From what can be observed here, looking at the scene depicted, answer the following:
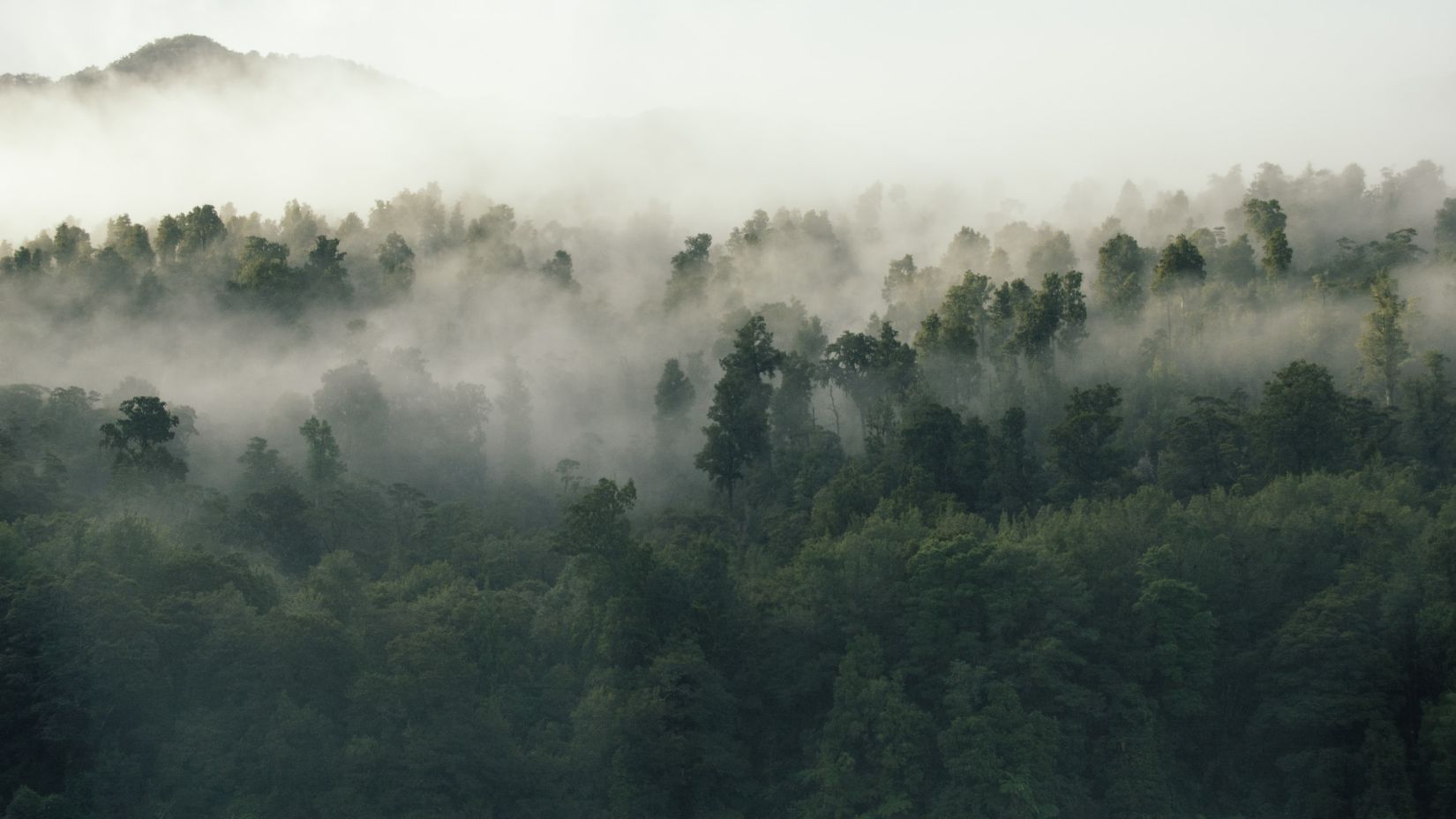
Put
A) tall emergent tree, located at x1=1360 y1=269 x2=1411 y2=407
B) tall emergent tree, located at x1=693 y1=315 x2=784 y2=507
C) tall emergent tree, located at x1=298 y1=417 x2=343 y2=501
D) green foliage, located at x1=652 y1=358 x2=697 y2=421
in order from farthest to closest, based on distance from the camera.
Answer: green foliage, located at x1=652 y1=358 x2=697 y2=421
tall emergent tree, located at x1=693 y1=315 x2=784 y2=507
tall emergent tree, located at x1=298 y1=417 x2=343 y2=501
tall emergent tree, located at x1=1360 y1=269 x2=1411 y2=407

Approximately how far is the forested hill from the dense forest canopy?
0.20m

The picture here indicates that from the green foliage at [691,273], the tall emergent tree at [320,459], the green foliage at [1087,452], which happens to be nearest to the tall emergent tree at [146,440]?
the tall emergent tree at [320,459]

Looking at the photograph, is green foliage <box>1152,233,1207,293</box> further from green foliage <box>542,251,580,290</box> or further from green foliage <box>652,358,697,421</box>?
green foliage <box>542,251,580,290</box>

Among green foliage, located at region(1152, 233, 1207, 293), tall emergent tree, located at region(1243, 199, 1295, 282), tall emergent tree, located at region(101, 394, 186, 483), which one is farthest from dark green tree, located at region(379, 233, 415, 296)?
tall emergent tree, located at region(1243, 199, 1295, 282)

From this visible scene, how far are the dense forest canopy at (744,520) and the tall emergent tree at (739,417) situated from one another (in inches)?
8.4

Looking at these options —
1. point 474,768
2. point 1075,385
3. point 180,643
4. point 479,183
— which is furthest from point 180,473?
point 479,183

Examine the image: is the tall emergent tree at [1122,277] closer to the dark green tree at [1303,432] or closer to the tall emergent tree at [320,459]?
the dark green tree at [1303,432]

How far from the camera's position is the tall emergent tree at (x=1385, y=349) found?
2808 inches

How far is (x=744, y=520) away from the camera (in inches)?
2936

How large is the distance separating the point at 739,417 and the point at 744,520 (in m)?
6.00

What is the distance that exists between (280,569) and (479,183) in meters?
81.2

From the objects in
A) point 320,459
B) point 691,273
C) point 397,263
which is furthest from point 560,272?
point 320,459

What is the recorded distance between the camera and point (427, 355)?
97.5m

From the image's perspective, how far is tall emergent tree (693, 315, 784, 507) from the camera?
76.0 m
